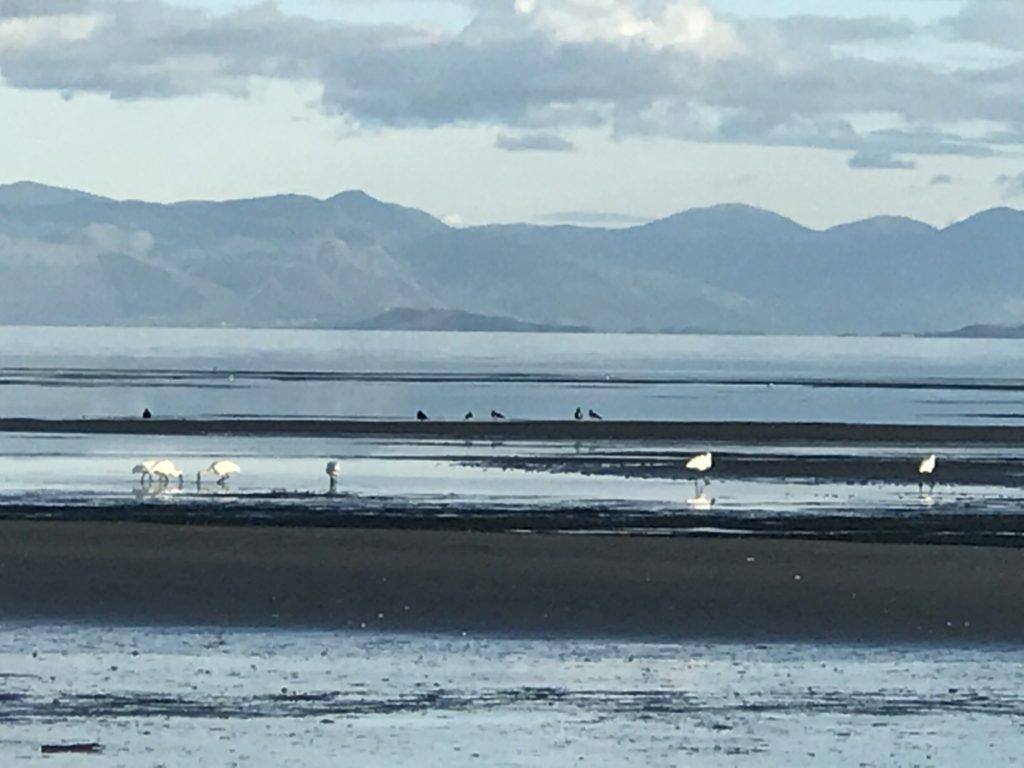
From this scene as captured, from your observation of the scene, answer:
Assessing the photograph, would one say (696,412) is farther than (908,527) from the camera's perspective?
Yes

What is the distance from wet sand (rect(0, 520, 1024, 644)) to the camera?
757 inches

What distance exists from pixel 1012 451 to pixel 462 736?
37800 millimetres

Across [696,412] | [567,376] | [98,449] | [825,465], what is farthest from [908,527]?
[567,376]

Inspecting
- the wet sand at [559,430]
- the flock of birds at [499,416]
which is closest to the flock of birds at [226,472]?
the wet sand at [559,430]

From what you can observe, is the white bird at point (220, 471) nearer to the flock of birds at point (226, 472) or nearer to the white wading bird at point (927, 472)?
the flock of birds at point (226, 472)

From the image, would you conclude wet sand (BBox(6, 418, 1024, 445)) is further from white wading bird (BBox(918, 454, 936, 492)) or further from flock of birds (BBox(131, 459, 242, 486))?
flock of birds (BBox(131, 459, 242, 486))

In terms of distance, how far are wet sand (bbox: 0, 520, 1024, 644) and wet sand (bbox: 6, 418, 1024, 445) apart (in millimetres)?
26572

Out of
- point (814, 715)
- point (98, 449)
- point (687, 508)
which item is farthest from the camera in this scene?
point (98, 449)

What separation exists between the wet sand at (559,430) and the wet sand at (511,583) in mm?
26572

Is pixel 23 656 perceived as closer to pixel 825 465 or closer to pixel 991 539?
pixel 991 539

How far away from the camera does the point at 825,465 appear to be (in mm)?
42406

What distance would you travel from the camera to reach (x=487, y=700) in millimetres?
14703

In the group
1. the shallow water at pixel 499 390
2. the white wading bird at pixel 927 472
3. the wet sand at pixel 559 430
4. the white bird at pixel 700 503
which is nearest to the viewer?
the white bird at pixel 700 503

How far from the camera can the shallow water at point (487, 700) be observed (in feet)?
42.1
